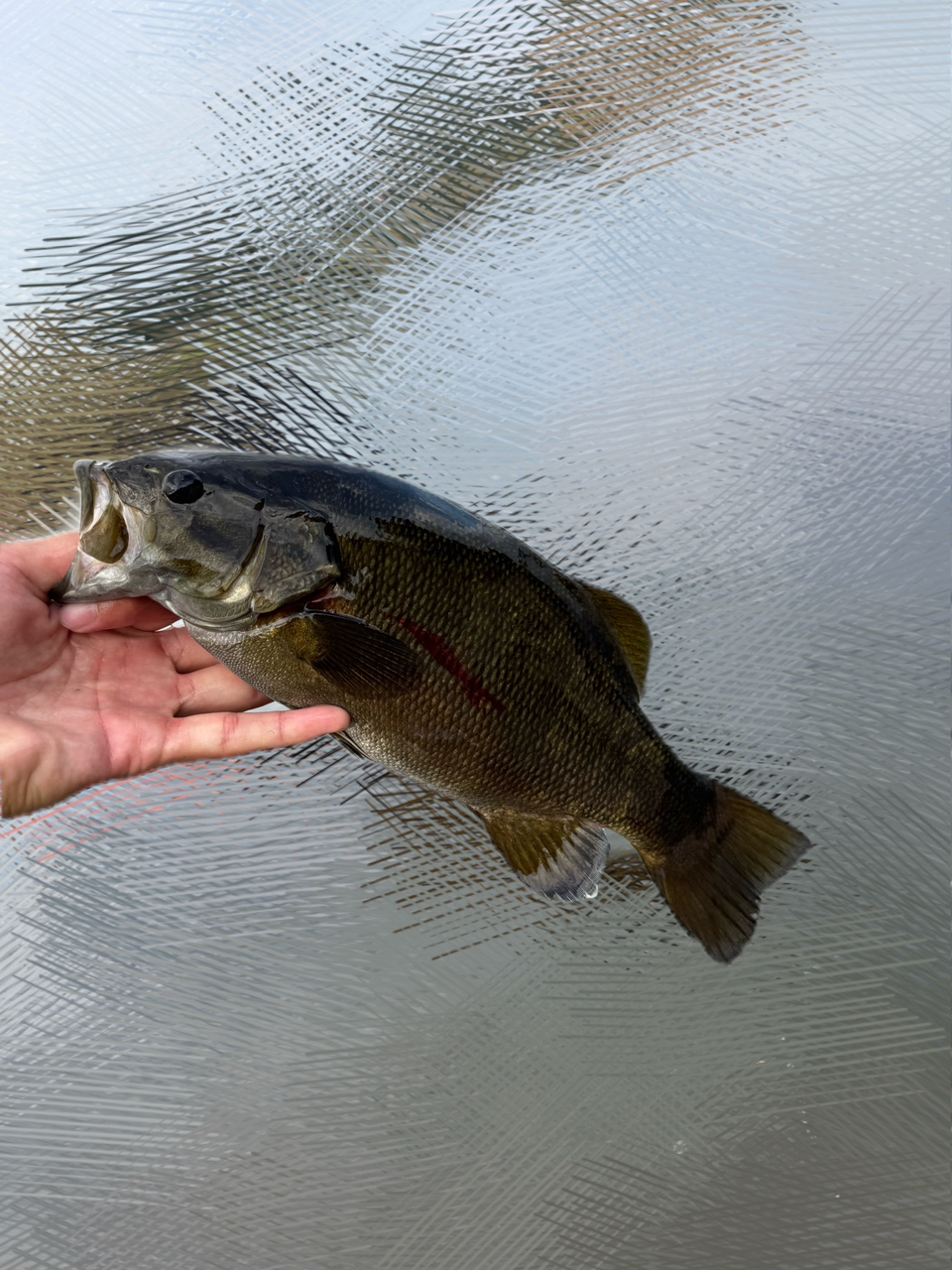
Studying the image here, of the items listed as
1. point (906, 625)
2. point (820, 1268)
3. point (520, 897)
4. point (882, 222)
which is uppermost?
point (882, 222)

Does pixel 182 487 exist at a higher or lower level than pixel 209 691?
higher

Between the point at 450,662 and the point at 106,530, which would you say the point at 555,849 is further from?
the point at 106,530

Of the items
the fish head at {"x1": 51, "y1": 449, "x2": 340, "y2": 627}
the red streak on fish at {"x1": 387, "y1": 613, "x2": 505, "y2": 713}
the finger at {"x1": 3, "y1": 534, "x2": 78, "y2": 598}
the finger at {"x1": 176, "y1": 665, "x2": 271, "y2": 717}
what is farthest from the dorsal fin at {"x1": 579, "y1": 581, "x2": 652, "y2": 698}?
the finger at {"x1": 3, "y1": 534, "x2": 78, "y2": 598}

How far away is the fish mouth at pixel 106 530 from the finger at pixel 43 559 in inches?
5.7

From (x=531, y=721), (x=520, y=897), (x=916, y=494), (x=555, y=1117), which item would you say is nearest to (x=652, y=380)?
(x=916, y=494)

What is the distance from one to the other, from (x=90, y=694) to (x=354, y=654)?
0.33 m

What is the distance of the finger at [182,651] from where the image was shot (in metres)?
0.95

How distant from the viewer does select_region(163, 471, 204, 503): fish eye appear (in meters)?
0.73

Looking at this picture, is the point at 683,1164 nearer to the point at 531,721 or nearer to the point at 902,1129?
the point at 902,1129

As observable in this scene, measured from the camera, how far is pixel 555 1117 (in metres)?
1.08

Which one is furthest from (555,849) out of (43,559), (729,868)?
(43,559)

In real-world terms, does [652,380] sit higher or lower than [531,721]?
higher

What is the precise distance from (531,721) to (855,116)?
889mm

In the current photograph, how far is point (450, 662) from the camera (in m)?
0.77
